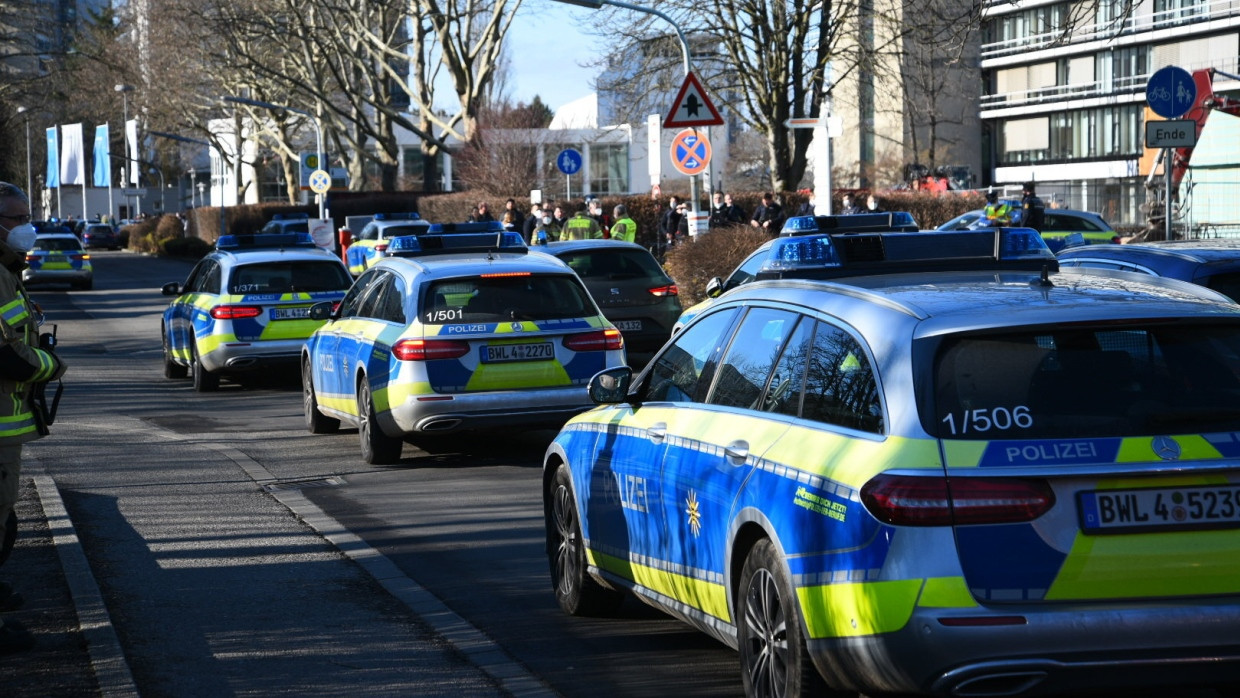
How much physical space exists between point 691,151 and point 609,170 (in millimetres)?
88733

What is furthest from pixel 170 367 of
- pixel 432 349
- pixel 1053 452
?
pixel 1053 452

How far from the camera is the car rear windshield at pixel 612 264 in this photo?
19.2m

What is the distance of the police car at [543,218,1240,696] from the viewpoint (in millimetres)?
4406

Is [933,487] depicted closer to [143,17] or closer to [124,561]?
[124,561]

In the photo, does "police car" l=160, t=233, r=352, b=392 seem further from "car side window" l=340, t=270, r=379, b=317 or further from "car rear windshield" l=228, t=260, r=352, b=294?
"car side window" l=340, t=270, r=379, b=317

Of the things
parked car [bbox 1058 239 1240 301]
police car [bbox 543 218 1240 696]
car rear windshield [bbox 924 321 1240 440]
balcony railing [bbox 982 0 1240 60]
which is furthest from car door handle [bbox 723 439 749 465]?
balcony railing [bbox 982 0 1240 60]

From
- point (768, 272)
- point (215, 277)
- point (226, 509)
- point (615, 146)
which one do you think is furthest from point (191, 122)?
point (768, 272)

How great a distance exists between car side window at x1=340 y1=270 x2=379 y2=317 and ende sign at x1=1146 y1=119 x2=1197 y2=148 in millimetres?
9066

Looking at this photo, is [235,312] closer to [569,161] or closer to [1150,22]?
[569,161]

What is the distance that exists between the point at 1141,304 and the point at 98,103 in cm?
8037

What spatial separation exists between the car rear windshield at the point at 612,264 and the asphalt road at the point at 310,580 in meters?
5.05

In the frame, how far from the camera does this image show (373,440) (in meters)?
12.4

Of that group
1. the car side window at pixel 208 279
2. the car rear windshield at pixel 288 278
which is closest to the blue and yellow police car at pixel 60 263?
the car side window at pixel 208 279

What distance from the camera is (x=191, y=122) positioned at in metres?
74.1
